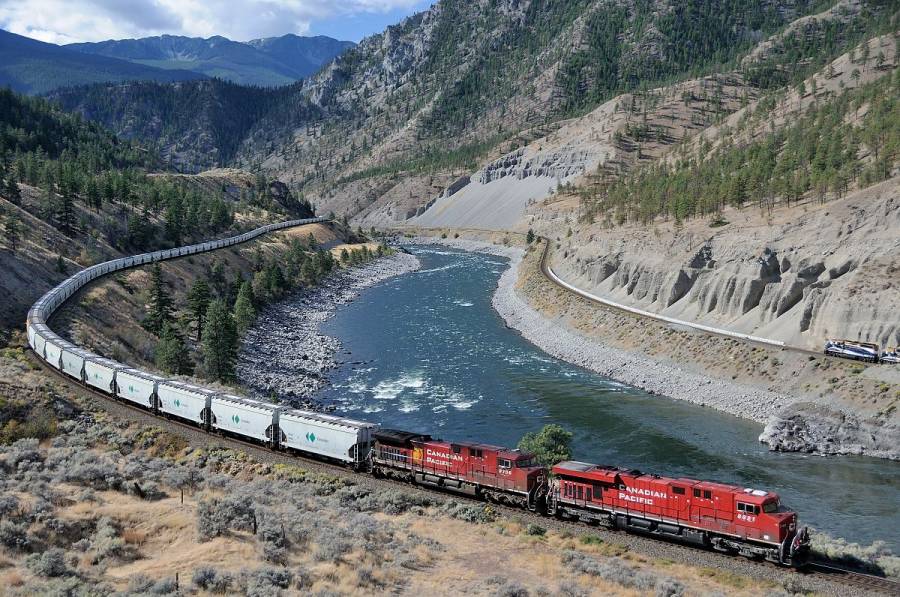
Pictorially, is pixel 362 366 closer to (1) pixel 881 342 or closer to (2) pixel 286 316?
(2) pixel 286 316

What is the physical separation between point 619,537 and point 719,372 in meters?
40.0

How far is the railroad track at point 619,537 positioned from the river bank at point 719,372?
83.2 ft

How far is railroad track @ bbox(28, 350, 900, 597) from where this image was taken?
27.6 metres

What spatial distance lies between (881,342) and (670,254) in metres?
34.5

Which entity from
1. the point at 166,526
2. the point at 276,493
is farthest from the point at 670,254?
the point at 166,526

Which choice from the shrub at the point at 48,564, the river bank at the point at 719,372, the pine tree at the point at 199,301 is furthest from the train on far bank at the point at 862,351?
→ the pine tree at the point at 199,301

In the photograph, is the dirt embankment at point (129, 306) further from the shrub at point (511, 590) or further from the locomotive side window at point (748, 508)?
the locomotive side window at point (748, 508)

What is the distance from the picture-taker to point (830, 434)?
52.9 m

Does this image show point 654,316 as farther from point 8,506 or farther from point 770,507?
point 8,506

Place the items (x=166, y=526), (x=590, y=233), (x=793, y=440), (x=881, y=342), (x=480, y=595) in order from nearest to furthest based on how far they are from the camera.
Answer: (x=480, y=595), (x=166, y=526), (x=793, y=440), (x=881, y=342), (x=590, y=233)

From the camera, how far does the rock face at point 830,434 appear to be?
51.1 m

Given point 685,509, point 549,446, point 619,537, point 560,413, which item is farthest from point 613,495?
point 560,413

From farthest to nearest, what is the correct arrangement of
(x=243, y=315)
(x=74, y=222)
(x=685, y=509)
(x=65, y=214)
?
(x=74, y=222)
(x=65, y=214)
(x=243, y=315)
(x=685, y=509)

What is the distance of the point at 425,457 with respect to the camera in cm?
3806
